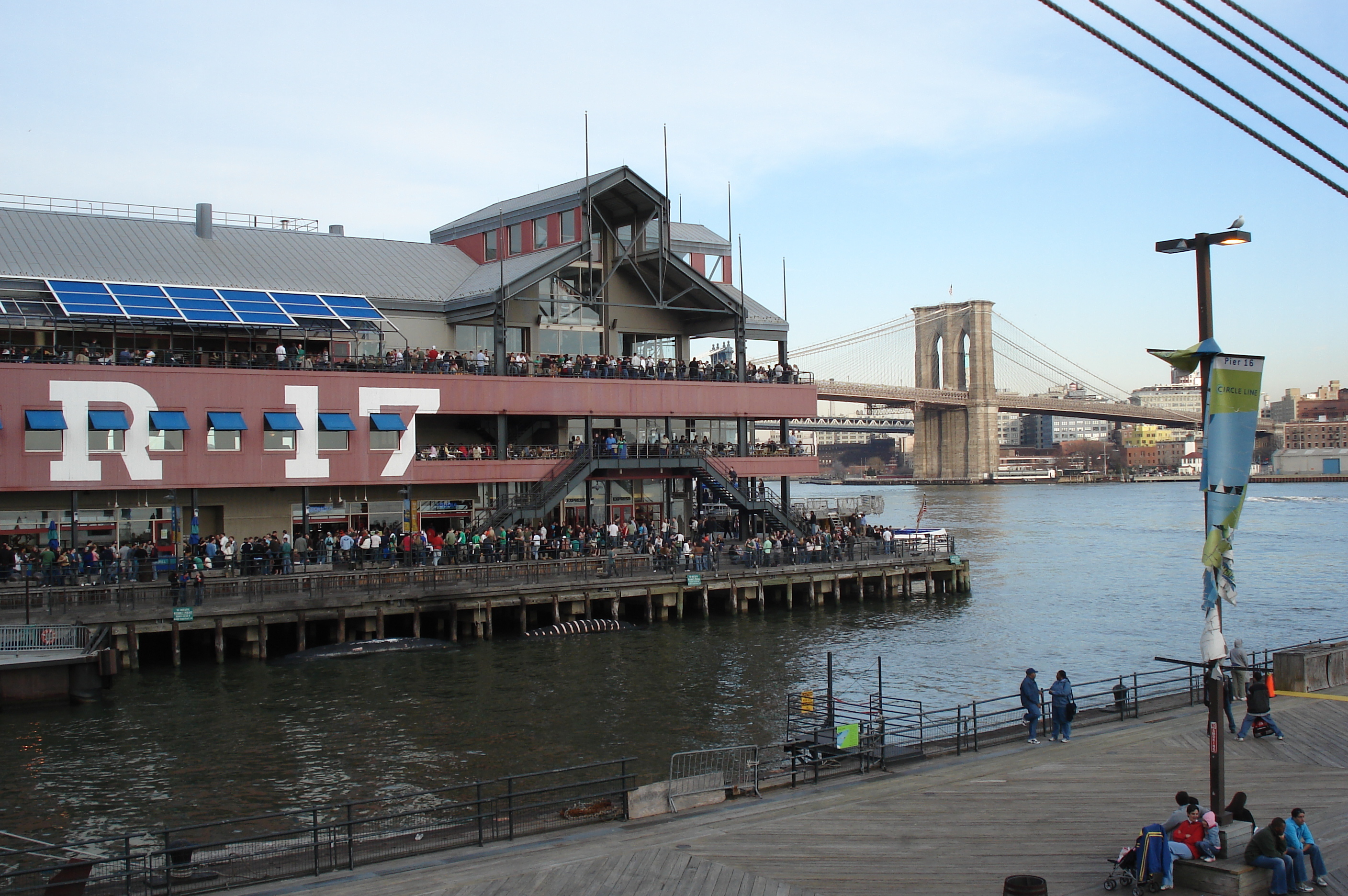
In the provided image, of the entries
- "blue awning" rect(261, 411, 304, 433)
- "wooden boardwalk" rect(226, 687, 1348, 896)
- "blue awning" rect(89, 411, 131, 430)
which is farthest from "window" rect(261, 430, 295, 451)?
"wooden boardwalk" rect(226, 687, 1348, 896)

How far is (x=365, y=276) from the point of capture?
51.7 m

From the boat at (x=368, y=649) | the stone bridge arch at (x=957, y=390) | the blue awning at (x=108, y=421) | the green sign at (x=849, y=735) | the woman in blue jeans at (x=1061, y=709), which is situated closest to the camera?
the green sign at (x=849, y=735)

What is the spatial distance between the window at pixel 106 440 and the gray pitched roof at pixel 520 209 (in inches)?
875

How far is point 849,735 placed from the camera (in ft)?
65.7

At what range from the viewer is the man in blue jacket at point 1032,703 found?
21297mm

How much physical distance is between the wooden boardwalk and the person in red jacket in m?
1.05

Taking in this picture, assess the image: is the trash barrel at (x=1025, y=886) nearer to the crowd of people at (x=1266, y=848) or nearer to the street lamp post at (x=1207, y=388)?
the crowd of people at (x=1266, y=848)

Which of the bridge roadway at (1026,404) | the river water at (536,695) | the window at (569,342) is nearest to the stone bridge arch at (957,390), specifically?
the bridge roadway at (1026,404)

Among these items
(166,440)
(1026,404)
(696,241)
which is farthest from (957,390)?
(166,440)

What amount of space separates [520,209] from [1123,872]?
47680 mm

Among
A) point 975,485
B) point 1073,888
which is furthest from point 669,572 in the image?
point 975,485

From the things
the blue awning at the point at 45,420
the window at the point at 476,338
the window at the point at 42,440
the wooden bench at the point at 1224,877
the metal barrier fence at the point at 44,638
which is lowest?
the wooden bench at the point at 1224,877

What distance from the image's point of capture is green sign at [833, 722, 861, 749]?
19953 millimetres

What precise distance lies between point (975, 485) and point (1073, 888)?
531 ft
